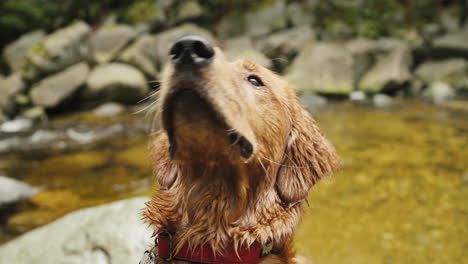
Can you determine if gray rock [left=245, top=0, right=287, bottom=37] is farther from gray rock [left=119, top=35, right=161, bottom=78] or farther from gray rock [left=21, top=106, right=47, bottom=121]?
gray rock [left=21, top=106, right=47, bottom=121]

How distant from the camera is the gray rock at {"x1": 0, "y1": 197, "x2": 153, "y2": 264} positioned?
3209mm

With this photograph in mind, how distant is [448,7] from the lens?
19.8 meters

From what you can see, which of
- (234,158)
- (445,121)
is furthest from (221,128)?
(445,121)

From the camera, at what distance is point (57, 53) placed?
14.3 metres

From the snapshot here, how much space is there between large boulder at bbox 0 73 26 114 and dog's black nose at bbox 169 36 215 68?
13796 mm

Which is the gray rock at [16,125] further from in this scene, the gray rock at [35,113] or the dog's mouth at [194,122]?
the dog's mouth at [194,122]

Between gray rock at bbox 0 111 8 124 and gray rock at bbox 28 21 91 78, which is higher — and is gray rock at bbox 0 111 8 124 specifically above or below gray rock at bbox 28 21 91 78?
below

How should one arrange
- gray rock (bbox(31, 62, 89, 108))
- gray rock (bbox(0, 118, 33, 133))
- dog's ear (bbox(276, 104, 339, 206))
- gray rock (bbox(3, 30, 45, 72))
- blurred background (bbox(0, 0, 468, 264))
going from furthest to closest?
gray rock (bbox(3, 30, 45, 72)), gray rock (bbox(31, 62, 89, 108)), gray rock (bbox(0, 118, 33, 133)), blurred background (bbox(0, 0, 468, 264)), dog's ear (bbox(276, 104, 339, 206))

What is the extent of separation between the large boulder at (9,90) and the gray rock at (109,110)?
2.95 m

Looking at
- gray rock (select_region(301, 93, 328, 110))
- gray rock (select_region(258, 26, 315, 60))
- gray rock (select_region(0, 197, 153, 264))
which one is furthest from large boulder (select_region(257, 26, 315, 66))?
gray rock (select_region(0, 197, 153, 264))

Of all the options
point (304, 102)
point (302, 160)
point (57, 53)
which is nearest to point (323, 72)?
point (304, 102)

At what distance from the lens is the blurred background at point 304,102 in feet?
14.3

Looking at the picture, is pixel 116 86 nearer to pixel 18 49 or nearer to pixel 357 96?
pixel 18 49

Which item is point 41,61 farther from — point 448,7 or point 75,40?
point 448,7
